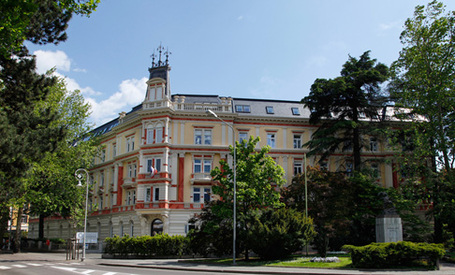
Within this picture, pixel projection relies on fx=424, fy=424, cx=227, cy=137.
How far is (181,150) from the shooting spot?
153 feet

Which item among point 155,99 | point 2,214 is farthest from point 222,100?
point 2,214

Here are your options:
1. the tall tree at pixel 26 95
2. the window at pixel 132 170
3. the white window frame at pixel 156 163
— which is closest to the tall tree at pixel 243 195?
the tall tree at pixel 26 95

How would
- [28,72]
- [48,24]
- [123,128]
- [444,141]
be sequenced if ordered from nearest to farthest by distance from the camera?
[48,24]
[28,72]
[444,141]
[123,128]

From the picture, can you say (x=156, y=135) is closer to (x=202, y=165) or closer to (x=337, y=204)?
(x=202, y=165)

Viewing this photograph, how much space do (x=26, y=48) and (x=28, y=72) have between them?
119 centimetres

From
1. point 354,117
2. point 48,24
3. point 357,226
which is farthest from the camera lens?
point 354,117

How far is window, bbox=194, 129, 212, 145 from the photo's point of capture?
47.5 meters

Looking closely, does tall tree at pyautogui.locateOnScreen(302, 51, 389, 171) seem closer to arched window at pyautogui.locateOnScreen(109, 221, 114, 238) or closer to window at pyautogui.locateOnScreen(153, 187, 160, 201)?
window at pyautogui.locateOnScreen(153, 187, 160, 201)

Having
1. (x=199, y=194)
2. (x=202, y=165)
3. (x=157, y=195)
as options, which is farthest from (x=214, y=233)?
(x=202, y=165)

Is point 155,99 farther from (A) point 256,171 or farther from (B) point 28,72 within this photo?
(B) point 28,72

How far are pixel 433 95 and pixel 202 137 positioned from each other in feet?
79.8

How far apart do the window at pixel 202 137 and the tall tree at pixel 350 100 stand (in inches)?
435

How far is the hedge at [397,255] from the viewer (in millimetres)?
21656

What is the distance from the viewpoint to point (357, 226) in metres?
38.6
